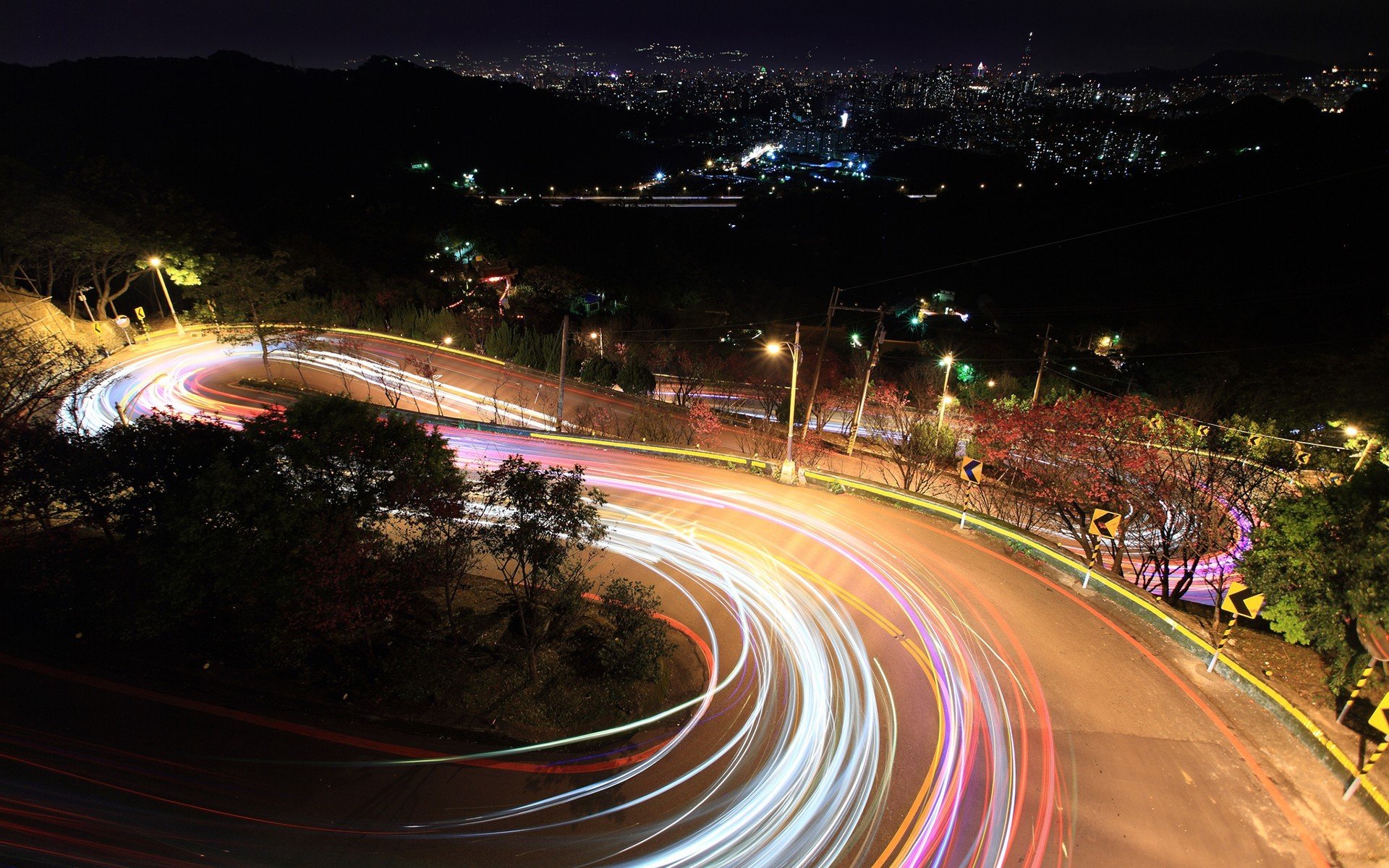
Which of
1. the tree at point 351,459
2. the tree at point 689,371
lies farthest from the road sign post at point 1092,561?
the tree at point 689,371

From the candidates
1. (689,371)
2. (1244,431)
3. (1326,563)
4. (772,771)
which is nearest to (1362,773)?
(1326,563)

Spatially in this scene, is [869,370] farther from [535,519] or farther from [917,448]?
[535,519]

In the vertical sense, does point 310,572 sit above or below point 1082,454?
below

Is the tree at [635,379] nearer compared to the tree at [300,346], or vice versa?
the tree at [300,346]

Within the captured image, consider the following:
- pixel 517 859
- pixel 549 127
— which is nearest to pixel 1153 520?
pixel 517 859

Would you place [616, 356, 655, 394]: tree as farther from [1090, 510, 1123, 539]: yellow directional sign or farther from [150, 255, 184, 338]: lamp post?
[1090, 510, 1123, 539]: yellow directional sign

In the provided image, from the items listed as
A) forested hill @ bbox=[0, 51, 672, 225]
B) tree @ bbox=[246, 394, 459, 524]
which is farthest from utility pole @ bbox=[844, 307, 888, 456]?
forested hill @ bbox=[0, 51, 672, 225]

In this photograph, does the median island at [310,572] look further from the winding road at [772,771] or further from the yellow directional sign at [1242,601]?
the yellow directional sign at [1242,601]
